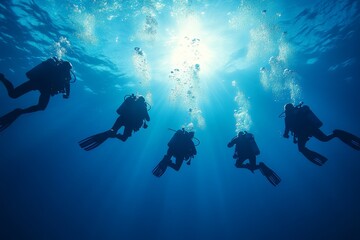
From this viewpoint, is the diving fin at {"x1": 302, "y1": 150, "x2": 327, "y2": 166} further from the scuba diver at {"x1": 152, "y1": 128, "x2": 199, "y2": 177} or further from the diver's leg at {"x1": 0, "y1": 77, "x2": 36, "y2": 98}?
the diver's leg at {"x1": 0, "y1": 77, "x2": 36, "y2": 98}

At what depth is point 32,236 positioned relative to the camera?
3422 centimetres

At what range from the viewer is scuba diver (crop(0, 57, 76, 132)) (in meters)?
6.44

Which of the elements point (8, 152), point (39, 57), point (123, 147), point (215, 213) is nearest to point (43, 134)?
point (8, 152)

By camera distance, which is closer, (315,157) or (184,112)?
(315,157)

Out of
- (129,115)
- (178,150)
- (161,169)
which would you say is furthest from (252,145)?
(129,115)

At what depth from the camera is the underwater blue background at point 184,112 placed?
17250 mm

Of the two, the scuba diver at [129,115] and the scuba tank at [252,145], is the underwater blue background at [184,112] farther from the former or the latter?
the scuba tank at [252,145]

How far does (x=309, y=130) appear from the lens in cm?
762

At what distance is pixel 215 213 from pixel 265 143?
84.5 ft

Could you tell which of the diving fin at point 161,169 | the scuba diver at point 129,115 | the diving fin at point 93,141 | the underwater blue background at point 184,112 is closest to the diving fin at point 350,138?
the diving fin at point 161,169

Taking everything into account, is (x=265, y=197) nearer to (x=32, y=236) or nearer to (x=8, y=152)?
(x=32, y=236)

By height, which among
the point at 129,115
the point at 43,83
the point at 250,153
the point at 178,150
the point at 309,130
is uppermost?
the point at 43,83

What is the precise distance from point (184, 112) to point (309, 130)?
29.0 meters

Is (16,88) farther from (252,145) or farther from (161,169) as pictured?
(252,145)
